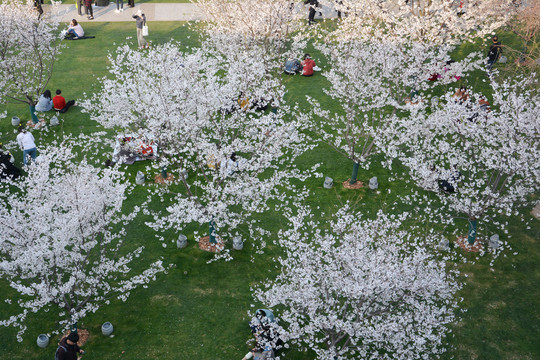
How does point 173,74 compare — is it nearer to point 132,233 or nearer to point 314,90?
point 132,233

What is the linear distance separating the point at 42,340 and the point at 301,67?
1896 centimetres

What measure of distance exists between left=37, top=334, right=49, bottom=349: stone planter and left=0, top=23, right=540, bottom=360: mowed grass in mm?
153

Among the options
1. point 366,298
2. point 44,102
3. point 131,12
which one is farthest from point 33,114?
point 366,298

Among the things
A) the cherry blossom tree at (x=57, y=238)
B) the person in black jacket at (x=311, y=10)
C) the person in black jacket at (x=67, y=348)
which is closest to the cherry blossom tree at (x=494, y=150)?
the cherry blossom tree at (x=57, y=238)

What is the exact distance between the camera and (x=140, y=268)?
15406mm

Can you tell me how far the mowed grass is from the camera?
43.0ft

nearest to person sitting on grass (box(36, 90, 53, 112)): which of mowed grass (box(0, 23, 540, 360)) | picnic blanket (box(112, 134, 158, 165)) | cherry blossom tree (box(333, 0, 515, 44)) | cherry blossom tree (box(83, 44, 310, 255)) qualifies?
picnic blanket (box(112, 134, 158, 165))

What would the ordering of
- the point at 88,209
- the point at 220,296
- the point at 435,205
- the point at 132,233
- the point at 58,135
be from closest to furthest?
the point at 88,209
the point at 220,296
the point at 132,233
the point at 435,205
the point at 58,135

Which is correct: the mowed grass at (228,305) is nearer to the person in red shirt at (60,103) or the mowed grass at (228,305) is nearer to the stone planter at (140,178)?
the stone planter at (140,178)

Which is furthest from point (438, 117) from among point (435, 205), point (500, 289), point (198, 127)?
point (198, 127)

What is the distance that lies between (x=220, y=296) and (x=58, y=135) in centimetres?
1179

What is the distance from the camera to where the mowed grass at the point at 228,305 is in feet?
43.0

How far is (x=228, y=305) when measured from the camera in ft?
47.0

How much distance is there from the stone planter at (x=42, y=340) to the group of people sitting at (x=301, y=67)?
17522 mm
